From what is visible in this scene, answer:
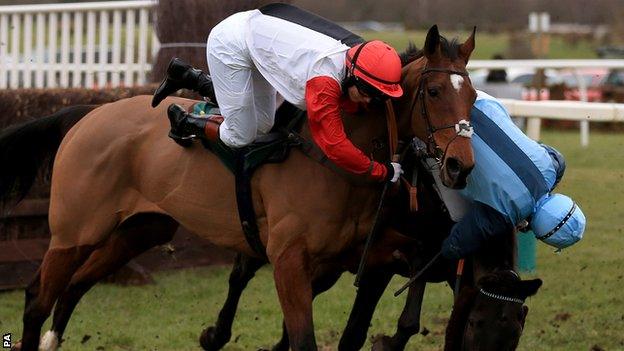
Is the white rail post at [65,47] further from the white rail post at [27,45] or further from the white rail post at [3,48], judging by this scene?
the white rail post at [3,48]

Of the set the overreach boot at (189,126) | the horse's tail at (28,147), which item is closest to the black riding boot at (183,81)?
the overreach boot at (189,126)

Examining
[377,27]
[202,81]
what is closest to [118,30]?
[202,81]

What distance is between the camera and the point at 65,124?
248 inches

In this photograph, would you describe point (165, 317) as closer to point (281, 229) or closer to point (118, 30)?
point (281, 229)

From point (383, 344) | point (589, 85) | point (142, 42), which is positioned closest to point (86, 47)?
point (142, 42)

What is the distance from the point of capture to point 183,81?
563 cm

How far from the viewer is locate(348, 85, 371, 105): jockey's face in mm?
4859

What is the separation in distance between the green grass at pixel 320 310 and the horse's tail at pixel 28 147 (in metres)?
0.92

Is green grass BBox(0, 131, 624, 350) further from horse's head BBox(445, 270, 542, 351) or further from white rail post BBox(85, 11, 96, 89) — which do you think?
white rail post BBox(85, 11, 96, 89)

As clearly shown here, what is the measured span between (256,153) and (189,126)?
400 millimetres

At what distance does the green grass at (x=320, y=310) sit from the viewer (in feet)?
21.9

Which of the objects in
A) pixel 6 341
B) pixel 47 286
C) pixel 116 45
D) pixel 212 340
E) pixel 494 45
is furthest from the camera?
pixel 494 45

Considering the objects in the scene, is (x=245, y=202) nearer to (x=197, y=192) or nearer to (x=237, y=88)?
(x=197, y=192)

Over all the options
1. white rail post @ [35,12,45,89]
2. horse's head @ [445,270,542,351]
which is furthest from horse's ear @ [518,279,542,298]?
white rail post @ [35,12,45,89]
